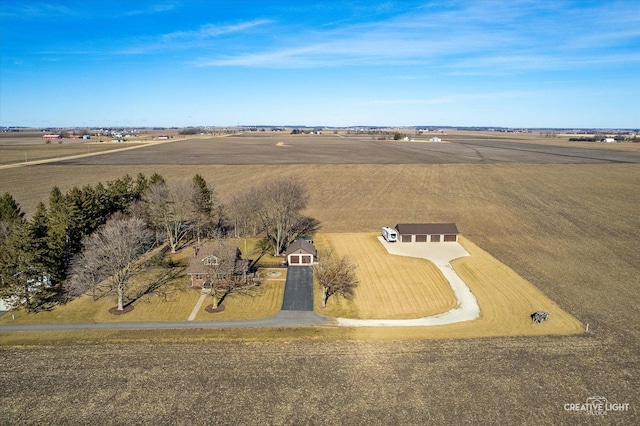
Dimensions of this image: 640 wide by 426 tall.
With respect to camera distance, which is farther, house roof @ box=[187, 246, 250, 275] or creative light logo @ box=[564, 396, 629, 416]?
house roof @ box=[187, 246, 250, 275]

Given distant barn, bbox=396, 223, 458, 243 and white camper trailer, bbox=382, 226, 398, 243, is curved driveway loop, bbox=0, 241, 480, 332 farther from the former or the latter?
white camper trailer, bbox=382, 226, 398, 243

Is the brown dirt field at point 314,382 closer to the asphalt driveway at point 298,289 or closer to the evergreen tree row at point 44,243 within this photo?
the asphalt driveway at point 298,289

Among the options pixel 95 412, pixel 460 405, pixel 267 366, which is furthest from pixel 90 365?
pixel 460 405

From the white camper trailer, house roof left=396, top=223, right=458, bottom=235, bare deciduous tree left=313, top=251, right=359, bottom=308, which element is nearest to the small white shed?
bare deciduous tree left=313, top=251, right=359, bottom=308

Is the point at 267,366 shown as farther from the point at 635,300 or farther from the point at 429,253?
the point at 635,300

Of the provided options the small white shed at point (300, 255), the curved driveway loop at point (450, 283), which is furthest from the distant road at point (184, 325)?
the small white shed at point (300, 255)
